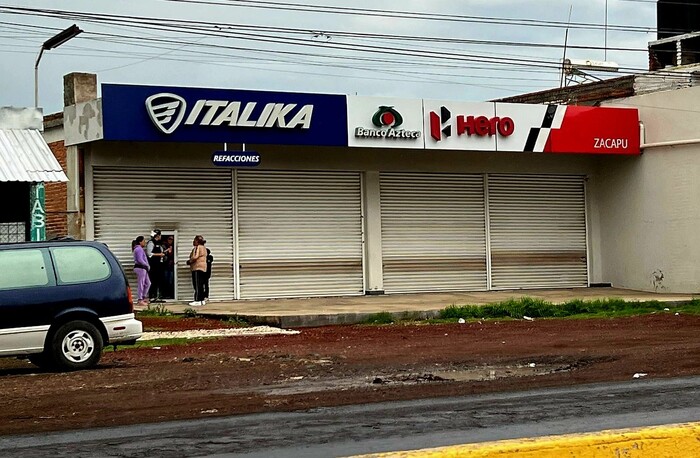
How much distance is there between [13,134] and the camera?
2434cm

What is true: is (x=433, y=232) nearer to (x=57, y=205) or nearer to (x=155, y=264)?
(x=155, y=264)

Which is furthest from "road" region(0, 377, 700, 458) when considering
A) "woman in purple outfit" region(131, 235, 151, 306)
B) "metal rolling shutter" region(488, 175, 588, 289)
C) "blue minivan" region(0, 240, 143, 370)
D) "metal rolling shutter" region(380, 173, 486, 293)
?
"metal rolling shutter" region(488, 175, 588, 289)

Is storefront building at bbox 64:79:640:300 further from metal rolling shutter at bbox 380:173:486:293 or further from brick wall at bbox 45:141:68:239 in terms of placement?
brick wall at bbox 45:141:68:239

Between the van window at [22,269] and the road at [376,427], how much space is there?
5.23m

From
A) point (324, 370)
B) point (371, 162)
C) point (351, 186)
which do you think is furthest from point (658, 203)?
point (324, 370)

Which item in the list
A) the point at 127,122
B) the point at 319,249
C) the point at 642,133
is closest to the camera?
the point at 127,122

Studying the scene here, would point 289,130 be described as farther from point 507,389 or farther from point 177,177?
point 507,389

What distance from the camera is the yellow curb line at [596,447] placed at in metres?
6.54

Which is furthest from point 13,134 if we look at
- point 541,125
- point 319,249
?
point 541,125

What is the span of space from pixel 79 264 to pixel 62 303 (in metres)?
0.59

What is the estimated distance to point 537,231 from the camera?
33.5 m

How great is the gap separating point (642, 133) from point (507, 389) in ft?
71.6

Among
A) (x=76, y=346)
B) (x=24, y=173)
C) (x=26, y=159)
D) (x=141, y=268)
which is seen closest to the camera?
(x=76, y=346)

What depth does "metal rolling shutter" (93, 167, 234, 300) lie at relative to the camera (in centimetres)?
2755
